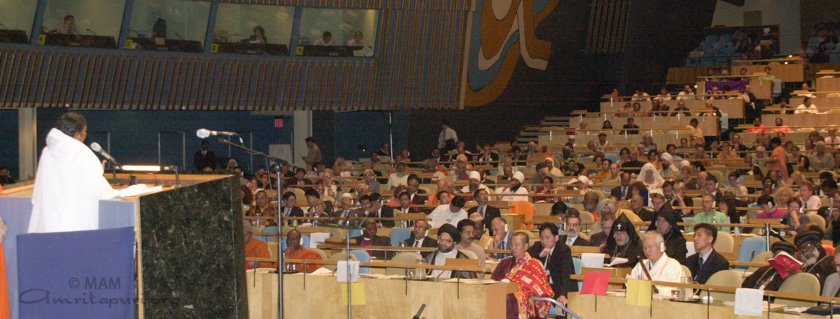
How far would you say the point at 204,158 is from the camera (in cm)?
1855

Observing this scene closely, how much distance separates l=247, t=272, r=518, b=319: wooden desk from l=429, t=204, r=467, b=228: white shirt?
4005 millimetres

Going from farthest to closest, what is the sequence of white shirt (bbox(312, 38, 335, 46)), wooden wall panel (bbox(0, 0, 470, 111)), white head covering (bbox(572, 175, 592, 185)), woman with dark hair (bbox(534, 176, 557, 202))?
white shirt (bbox(312, 38, 335, 46)) → wooden wall panel (bbox(0, 0, 470, 111)) → white head covering (bbox(572, 175, 592, 185)) → woman with dark hair (bbox(534, 176, 557, 202))

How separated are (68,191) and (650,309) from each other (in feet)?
12.4

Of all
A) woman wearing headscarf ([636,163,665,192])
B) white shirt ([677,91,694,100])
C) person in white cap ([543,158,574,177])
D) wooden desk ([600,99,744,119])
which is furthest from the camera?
white shirt ([677,91,694,100])

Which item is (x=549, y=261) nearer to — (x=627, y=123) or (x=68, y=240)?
(x=68, y=240)

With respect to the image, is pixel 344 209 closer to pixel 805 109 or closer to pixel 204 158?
pixel 204 158

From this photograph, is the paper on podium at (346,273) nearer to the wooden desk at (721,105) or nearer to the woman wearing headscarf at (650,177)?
the woman wearing headscarf at (650,177)

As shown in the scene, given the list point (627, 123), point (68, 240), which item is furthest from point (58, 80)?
point (68, 240)

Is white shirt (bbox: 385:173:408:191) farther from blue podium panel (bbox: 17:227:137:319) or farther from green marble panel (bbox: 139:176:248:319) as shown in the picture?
blue podium panel (bbox: 17:227:137:319)

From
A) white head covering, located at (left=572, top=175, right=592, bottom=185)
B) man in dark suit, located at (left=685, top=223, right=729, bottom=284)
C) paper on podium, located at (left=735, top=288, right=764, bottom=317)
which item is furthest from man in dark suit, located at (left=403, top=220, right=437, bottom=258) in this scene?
white head covering, located at (left=572, top=175, right=592, bottom=185)

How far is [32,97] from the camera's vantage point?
16.9 m

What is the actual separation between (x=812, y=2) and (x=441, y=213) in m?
22.2

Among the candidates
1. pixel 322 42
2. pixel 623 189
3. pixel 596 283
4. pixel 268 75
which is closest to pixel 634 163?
pixel 623 189

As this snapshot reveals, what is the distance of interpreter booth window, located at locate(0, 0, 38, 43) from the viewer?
1625 cm
